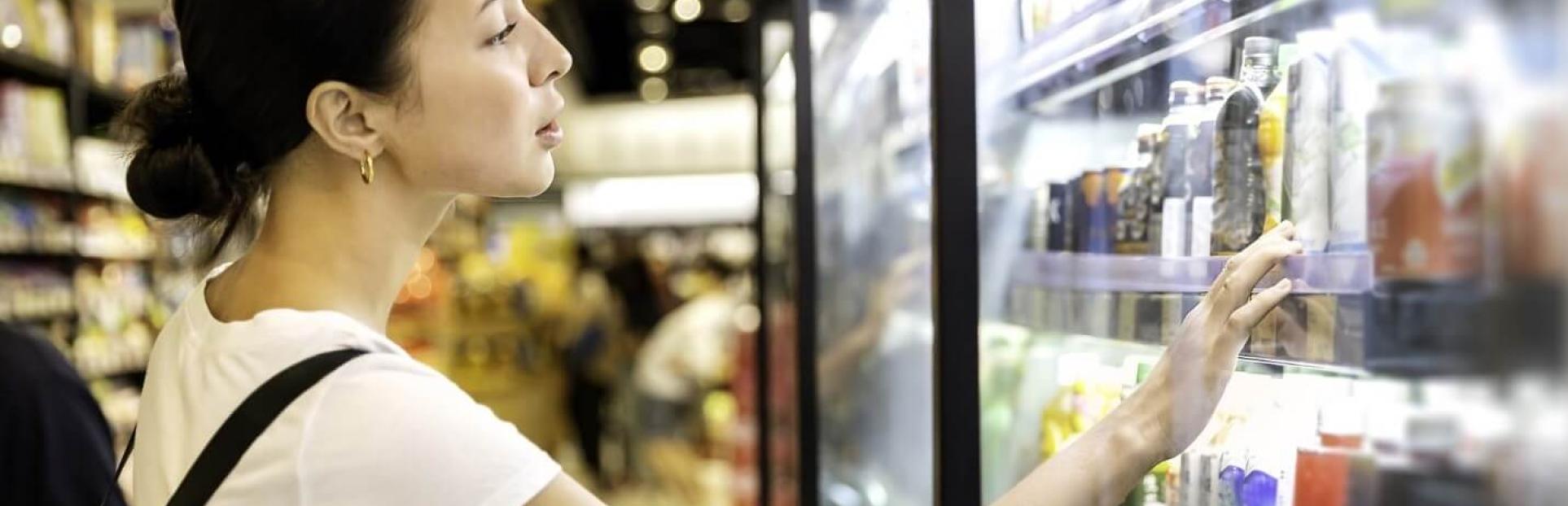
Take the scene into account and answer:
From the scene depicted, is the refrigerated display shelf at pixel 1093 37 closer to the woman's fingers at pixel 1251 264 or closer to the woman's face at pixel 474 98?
the woman's fingers at pixel 1251 264

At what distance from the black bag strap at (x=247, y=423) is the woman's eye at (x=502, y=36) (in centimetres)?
30

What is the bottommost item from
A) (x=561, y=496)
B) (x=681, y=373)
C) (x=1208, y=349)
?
(x=681, y=373)

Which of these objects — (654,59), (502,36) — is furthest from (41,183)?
(654,59)

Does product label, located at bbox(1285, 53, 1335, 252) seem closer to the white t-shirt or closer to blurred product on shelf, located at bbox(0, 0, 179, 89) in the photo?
the white t-shirt

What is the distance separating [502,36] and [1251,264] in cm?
66

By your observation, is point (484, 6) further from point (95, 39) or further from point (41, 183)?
point (95, 39)

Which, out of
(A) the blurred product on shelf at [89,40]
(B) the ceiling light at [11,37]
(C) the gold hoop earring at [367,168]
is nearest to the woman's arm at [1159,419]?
(C) the gold hoop earring at [367,168]

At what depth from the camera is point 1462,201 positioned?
659 millimetres

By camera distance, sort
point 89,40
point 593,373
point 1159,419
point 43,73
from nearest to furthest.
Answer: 1. point 1159,419
2. point 43,73
3. point 89,40
4. point 593,373

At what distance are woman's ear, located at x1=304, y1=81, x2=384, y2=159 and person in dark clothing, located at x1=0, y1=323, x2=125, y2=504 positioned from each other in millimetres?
807

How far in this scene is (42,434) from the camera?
1801mm

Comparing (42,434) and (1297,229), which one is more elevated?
(1297,229)

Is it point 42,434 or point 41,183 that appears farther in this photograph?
point 41,183

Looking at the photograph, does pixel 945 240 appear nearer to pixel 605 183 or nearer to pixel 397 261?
pixel 397 261
